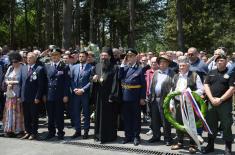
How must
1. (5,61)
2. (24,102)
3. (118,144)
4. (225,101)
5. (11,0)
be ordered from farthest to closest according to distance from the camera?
(11,0)
(5,61)
(24,102)
(118,144)
(225,101)

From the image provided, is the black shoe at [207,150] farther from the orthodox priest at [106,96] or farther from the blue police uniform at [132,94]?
the orthodox priest at [106,96]

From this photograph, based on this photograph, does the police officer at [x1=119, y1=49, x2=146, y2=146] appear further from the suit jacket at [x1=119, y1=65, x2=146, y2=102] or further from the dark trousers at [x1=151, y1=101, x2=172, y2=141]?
the dark trousers at [x1=151, y1=101, x2=172, y2=141]

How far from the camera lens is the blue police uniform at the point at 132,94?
1016 cm

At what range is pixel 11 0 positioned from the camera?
36.8 metres

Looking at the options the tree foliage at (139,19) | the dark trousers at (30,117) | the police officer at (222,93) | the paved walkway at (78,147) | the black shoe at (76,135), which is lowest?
the paved walkway at (78,147)

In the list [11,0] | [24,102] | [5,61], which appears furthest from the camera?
[11,0]

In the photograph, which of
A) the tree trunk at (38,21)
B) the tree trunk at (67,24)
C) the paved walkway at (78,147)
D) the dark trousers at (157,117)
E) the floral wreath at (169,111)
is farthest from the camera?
the tree trunk at (38,21)

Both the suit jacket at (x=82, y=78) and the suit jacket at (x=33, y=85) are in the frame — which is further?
the suit jacket at (x=82, y=78)

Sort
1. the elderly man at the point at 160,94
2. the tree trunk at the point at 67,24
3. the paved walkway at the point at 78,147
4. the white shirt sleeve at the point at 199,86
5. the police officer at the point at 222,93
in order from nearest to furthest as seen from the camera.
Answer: the police officer at the point at 222,93
the white shirt sleeve at the point at 199,86
the paved walkway at the point at 78,147
the elderly man at the point at 160,94
the tree trunk at the point at 67,24

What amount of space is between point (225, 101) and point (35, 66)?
4697mm

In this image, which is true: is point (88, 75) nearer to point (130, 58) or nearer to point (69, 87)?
point (69, 87)

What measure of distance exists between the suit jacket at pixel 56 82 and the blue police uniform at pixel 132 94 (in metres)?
1.50

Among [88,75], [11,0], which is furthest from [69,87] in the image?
[11,0]

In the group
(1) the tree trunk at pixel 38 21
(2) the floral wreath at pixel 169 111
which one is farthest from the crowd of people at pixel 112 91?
(1) the tree trunk at pixel 38 21
